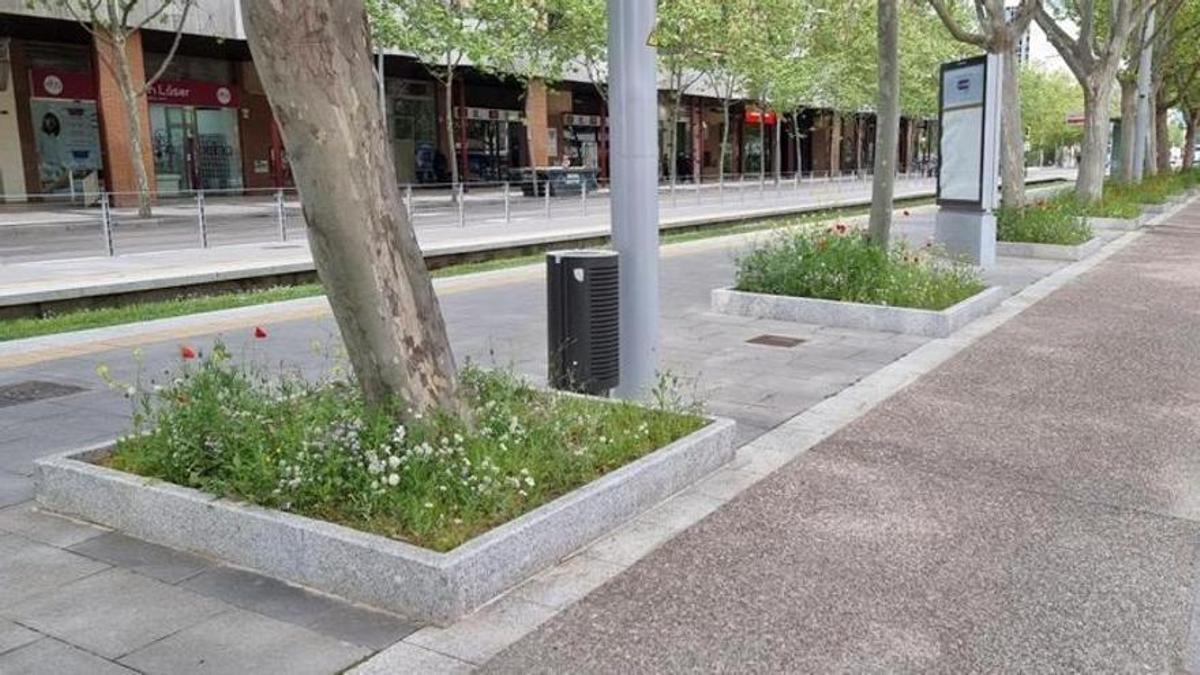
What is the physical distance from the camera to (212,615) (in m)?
3.85

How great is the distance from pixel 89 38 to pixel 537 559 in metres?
33.0

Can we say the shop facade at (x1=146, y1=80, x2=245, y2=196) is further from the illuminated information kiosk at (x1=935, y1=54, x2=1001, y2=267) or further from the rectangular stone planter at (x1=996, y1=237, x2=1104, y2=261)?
the rectangular stone planter at (x1=996, y1=237, x2=1104, y2=261)

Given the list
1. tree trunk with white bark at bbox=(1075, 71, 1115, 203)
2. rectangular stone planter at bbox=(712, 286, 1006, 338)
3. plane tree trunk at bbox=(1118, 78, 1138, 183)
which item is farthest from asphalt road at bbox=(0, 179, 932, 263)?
tree trunk with white bark at bbox=(1075, 71, 1115, 203)

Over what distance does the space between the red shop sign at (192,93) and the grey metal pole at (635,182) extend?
31.2 meters

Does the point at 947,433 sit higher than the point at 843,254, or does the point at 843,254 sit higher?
the point at 843,254

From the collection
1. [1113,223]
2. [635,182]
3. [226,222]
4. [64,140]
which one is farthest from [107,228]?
[1113,223]

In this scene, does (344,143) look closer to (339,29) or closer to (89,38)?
(339,29)

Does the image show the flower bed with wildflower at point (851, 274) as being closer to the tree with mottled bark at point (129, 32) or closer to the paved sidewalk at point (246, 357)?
the paved sidewalk at point (246, 357)

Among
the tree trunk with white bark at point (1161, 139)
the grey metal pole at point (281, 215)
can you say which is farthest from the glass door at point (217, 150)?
the tree trunk with white bark at point (1161, 139)

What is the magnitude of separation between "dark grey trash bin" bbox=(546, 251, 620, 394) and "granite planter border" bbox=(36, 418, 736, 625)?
1.06 metres

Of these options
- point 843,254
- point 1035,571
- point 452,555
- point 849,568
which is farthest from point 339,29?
point 843,254

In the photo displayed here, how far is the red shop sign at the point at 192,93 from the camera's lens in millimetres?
34312

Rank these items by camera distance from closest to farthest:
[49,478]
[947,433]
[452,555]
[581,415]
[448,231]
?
[452,555] → [49,478] → [581,415] → [947,433] → [448,231]

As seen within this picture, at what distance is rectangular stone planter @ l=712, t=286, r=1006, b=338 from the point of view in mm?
9594
